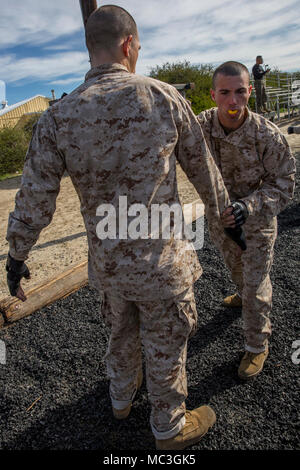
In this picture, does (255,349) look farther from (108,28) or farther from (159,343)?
(108,28)

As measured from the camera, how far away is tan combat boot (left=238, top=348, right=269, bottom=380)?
2.36 meters

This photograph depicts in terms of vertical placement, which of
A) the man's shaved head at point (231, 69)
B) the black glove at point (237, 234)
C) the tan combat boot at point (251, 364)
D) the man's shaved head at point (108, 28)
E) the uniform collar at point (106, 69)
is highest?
the man's shaved head at point (108, 28)

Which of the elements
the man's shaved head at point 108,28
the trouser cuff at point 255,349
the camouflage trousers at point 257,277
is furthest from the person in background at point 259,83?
the man's shaved head at point 108,28

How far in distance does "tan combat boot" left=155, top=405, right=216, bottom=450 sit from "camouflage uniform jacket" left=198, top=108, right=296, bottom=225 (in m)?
1.23

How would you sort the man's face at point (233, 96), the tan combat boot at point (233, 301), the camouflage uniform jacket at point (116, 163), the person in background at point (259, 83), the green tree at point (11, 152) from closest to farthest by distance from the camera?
the camouflage uniform jacket at point (116, 163), the man's face at point (233, 96), the tan combat boot at point (233, 301), the person in background at point (259, 83), the green tree at point (11, 152)

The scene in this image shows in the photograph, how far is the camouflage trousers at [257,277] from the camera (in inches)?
90.7

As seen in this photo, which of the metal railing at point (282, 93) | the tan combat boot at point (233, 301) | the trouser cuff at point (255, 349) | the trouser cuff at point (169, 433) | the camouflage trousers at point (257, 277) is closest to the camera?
the trouser cuff at point (169, 433)

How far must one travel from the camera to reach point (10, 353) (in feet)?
9.46

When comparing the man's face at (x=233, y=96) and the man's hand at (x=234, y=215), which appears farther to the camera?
the man's face at (x=233, y=96)

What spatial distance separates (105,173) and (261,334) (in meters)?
1.64

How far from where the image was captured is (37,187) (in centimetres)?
156

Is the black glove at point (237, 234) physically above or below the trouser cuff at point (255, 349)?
above

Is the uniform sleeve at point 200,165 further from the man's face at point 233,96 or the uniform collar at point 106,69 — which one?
the man's face at point 233,96
